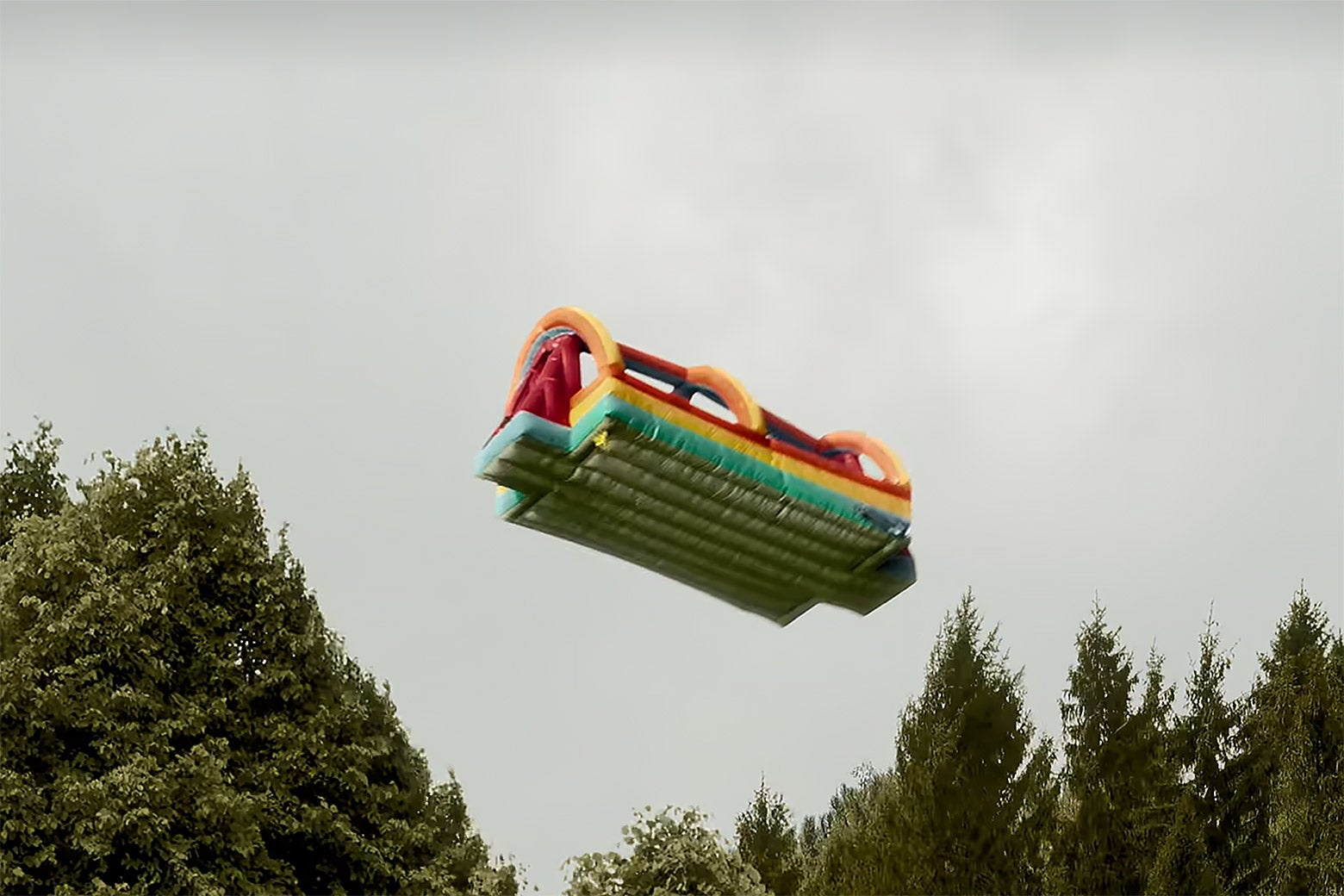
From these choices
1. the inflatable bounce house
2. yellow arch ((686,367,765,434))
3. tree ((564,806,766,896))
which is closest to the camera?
the inflatable bounce house

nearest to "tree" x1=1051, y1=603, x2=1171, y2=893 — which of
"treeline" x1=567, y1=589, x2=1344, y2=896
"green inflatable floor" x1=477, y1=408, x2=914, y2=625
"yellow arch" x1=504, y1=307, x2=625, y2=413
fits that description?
"treeline" x1=567, y1=589, x2=1344, y2=896

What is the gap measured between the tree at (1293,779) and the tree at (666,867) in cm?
556

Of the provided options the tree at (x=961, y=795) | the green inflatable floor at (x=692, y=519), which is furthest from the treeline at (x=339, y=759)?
the green inflatable floor at (x=692, y=519)

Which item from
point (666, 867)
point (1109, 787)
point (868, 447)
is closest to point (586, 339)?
point (868, 447)

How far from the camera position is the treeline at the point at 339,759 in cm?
1342

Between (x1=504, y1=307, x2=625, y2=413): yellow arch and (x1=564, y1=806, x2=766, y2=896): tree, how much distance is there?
487 cm

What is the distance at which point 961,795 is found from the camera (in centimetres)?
1414

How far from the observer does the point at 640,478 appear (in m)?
8.30

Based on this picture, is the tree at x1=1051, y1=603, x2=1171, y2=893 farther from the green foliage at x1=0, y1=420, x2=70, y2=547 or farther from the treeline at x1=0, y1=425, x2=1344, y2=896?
the green foliage at x1=0, y1=420, x2=70, y2=547

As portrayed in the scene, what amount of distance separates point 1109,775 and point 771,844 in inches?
242

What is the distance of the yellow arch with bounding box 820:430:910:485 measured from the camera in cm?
930

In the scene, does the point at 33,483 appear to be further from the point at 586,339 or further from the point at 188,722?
the point at 586,339

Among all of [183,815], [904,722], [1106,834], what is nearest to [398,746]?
[183,815]

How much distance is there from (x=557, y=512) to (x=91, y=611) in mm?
7104
